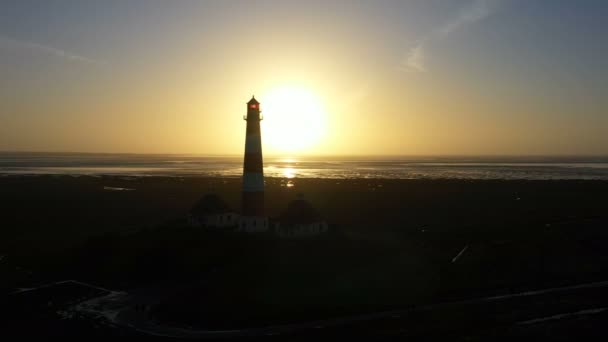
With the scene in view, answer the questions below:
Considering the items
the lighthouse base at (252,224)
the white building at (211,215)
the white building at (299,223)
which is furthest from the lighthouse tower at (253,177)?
the white building at (299,223)

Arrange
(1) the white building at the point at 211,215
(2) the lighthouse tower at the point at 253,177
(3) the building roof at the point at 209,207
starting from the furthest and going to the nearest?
(3) the building roof at the point at 209,207 < (1) the white building at the point at 211,215 < (2) the lighthouse tower at the point at 253,177

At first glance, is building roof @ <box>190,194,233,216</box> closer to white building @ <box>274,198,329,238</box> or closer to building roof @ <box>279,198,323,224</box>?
white building @ <box>274,198,329,238</box>

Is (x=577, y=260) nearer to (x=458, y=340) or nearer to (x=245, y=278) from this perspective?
(x=458, y=340)

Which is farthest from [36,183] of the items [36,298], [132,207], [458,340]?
[458,340]

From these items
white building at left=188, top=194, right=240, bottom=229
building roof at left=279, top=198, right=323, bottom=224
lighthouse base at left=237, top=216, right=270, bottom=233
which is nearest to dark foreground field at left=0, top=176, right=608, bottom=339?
white building at left=188, top=194, right=240, bottom=229

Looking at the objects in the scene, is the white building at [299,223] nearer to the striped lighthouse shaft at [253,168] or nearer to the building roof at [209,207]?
the striped lighthouse shaft at [253,168]

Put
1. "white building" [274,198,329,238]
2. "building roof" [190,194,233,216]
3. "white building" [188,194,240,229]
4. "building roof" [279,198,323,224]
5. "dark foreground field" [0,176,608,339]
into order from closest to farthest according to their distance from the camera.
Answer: "dark foreground field" [0,176,608,339], "white building" [274,198,329,238], "building roof" [279,198,323,224], "white building" [188,194,240,229], "building roof" [190,194,233,216]

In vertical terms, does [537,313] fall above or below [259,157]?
below

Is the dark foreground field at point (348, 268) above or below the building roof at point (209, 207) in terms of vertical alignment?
below
